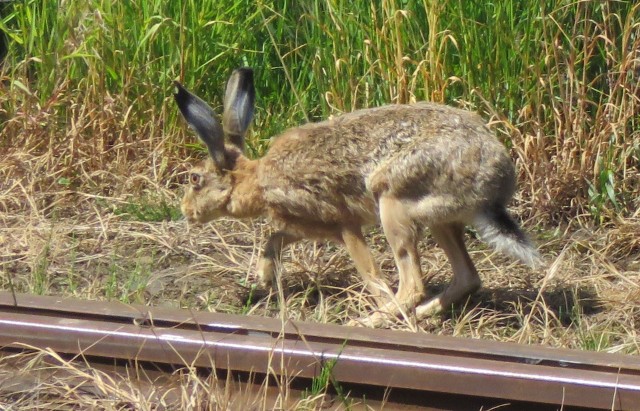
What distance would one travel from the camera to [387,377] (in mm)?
4090

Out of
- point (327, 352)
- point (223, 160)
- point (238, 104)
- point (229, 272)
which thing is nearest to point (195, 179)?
point (223, 160)

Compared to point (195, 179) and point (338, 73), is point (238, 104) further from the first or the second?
point (338, 73)

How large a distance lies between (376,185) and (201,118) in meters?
0.95

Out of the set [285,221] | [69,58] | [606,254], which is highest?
[69,58]

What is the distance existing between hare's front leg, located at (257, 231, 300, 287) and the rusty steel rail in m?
1.11

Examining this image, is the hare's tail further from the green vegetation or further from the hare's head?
the hare's head

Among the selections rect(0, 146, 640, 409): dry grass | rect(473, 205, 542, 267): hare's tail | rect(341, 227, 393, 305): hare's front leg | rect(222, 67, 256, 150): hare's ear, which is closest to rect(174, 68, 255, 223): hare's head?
rect(222, 67, 256, 150): hare's ear

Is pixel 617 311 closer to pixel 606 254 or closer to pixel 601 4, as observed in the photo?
pixel 606 254

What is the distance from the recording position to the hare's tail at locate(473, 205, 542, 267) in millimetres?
5129

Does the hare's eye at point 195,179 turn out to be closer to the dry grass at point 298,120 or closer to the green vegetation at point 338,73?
the dry grass at point 298,120

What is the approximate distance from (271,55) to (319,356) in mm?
3767

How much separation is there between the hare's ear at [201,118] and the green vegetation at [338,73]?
45.1 inches

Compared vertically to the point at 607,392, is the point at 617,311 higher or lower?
lower

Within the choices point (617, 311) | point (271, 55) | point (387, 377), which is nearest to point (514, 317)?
point (617, 311)
